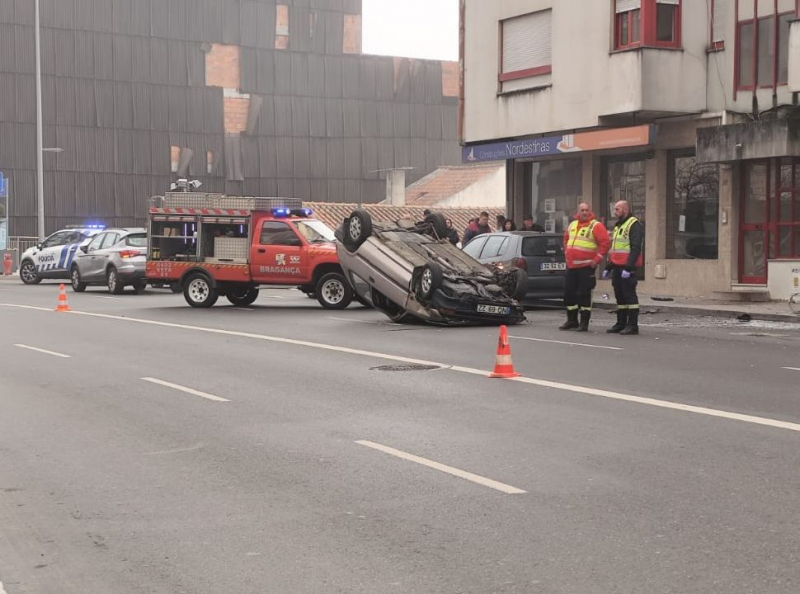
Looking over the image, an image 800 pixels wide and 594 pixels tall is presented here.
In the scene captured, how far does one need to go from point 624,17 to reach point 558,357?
46.9 ft

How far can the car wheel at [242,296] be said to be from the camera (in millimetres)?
24875

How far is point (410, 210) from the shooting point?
183ft

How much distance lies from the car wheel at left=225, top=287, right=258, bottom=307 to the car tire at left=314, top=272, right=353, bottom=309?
6.57 feet

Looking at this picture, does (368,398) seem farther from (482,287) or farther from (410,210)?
(410,210)

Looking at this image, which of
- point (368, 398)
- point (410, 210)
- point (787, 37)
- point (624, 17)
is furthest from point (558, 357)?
point (410, 210)

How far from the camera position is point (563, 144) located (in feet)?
91.9

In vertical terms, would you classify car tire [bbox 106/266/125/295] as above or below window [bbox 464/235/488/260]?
below

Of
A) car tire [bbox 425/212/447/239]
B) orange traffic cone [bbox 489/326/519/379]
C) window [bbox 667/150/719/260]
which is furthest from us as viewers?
window [bbox 667/150/719/260]

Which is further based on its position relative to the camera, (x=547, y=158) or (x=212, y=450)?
(x=547, y=158)

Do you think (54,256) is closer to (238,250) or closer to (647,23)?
(238,250)

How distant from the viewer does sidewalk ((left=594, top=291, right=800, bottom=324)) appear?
20609mm

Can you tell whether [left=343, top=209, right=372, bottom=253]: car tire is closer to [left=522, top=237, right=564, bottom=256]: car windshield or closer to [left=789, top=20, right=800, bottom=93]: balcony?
[left=522, top=237, right=564, bottom=256]: car windshield

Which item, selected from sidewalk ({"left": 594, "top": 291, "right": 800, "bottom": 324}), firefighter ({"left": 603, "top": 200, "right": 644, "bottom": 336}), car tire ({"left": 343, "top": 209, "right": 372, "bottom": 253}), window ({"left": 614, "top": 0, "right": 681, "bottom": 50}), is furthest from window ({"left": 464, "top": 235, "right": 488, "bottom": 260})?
firefighter ({"left": 603, "top": 200, "right": 644, "bottom": 336})

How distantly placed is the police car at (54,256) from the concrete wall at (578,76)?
12712 mm
